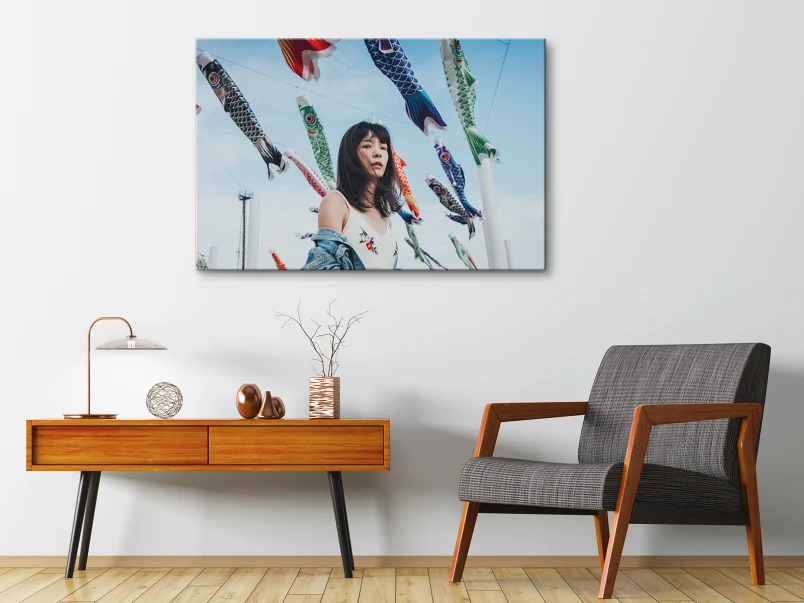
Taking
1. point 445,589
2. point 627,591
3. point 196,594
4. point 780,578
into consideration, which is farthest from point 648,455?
point 196,594

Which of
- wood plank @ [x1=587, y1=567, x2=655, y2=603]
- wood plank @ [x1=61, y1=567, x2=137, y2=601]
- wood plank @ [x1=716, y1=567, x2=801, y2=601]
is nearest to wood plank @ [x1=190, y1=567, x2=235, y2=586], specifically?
wood plank @ [x1=61, y1=567, x2=137, y2=601]

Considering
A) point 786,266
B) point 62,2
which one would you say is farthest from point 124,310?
point 786,266

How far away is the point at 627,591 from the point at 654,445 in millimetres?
464

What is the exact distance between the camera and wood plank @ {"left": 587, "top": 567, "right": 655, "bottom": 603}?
259 cm

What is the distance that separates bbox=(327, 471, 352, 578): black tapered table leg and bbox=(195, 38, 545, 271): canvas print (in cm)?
80

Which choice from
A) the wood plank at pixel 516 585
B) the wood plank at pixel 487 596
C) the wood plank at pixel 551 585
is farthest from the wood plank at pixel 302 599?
the wood plank at pixel 551 585

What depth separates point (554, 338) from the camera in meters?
3.22

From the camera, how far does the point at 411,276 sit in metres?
3.24

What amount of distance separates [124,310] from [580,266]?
170cm

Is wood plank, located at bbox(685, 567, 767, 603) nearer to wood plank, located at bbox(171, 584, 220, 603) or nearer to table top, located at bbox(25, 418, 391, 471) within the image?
table top, located at bbox(25, 418, 391, 471)

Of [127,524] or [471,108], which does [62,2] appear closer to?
[471,108]

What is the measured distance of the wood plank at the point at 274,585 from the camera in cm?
262

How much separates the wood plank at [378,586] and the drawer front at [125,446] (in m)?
0.66

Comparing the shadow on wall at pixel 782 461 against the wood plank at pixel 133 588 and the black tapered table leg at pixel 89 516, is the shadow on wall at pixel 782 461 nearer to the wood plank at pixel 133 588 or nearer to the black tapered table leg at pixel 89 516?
the wood plank at pixel 133 588
